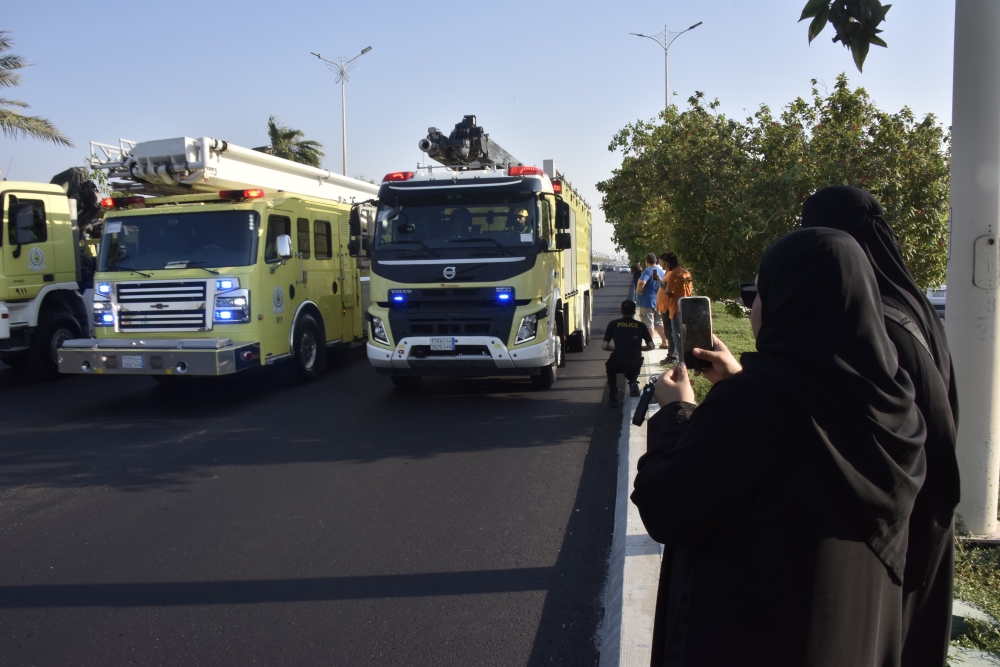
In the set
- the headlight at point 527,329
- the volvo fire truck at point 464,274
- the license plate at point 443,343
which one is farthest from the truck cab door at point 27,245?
the headlight at point 527,329

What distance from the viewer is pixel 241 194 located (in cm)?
1051

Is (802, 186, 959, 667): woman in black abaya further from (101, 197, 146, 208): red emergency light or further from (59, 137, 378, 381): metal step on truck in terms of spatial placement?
(101, 197, 146, 208): red emergency light

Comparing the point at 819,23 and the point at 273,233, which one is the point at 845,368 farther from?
the point at 273,233

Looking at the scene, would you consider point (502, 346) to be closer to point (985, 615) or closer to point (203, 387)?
point (203, 387)

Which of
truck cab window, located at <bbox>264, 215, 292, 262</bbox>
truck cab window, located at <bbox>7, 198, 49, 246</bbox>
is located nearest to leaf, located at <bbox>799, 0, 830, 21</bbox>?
truck cab window, located at <bbox>264, 215, 292, 262</bbox>

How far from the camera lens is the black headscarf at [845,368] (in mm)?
1642

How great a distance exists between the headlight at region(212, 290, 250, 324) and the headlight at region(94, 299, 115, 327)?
144 centimetres

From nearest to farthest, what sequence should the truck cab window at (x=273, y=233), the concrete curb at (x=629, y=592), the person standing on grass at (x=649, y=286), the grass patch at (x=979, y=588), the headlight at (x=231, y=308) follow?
1. the grass patch at (x=979, y=588)
2. the concrete curb at (x=629, y=592)
3. the headlight at (x=231, y=308)
4. the truck cab window at (x=273, y=233)
5. the person standing on grass at (x=649, y=286)

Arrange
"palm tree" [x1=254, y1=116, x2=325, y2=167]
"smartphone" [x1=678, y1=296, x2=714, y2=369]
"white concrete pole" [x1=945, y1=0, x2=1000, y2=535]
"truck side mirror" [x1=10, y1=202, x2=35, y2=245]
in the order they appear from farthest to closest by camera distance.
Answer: "palm tree" [x1=254, y1=116, x2=325, y2=167]
"truck side mirror" [x1=10, y1=202, x2=35, y2=245]
"white concrete pole" [x1=945, y1=0, x2=1000, y2=535]
"smartphone" [x1=678, y1=296, x2=714, y2=369]

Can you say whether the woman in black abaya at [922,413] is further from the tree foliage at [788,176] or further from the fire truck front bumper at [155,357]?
the fire truck front bumper at [155,357]

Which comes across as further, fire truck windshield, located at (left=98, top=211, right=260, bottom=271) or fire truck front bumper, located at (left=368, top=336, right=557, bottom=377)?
fire truck windshield, located at (left=98, top=211, right=260, bottom=271)

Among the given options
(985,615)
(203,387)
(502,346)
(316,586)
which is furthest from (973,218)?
(203,387)

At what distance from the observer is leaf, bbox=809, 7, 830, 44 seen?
10.8 ft

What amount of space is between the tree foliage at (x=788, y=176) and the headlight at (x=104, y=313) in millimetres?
7048
